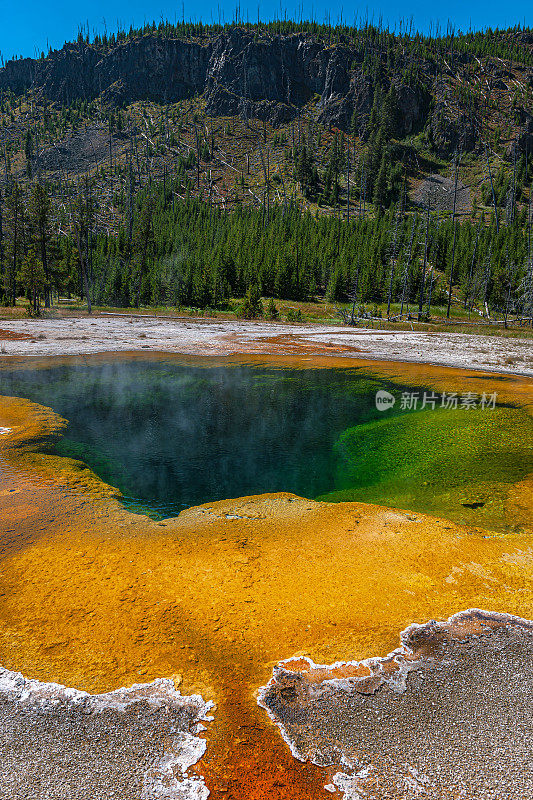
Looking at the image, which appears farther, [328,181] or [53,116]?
[53,116]

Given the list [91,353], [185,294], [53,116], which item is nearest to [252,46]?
[53,116]

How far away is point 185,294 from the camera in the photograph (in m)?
A: 70.0

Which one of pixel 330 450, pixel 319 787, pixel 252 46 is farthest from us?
pixel 252 46

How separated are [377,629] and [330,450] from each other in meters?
7.67

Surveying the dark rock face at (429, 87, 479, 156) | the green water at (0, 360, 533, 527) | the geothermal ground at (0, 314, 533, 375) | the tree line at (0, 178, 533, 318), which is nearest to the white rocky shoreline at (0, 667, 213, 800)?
the green water at (0, 360, 533, 527)

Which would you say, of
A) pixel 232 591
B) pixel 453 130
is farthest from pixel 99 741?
pixel 453 130

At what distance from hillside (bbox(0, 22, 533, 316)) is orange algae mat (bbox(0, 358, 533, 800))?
178 feet

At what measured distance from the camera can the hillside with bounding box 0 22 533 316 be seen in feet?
264

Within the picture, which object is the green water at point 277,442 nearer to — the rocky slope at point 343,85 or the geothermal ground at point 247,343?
the geothermal ground at point 247,343

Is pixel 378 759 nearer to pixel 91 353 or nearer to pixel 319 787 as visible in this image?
pixel 319 787

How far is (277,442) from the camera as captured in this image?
13.2m

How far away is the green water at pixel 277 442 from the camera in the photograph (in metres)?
9.75

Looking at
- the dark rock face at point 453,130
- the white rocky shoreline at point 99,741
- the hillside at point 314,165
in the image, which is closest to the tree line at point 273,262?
the hillside at point 314,165

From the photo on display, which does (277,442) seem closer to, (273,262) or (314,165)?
(273,262)
